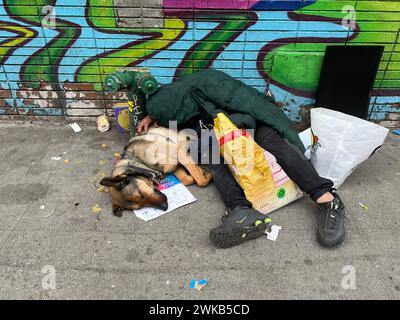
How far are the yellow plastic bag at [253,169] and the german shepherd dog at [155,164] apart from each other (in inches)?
18.3

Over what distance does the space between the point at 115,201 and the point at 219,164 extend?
0.92 meters

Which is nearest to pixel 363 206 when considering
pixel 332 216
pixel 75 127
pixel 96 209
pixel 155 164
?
pixel 332 216

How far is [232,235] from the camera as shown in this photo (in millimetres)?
2133

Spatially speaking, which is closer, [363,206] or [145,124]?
[363,206]

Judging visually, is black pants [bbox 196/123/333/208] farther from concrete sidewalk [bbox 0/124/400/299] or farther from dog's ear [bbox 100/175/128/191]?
dog's ear [bbox 100/175/128/191]

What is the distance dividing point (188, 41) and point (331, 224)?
95.9 inches

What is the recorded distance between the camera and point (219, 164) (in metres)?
2.62

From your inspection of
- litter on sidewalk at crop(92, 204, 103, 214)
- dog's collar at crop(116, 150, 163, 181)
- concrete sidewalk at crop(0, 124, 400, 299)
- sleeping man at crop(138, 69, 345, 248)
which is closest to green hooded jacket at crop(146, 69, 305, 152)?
sleeping man at crop(138, 69, 345, 248)

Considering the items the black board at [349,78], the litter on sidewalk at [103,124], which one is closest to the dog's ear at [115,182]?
the litter on sidewalk at [103,124]

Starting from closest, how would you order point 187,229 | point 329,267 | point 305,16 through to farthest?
point 329,267, point 187,229, point 305,16

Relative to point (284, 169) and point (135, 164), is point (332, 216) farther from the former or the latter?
point (135, 164)

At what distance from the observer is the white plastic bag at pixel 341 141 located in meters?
2.50

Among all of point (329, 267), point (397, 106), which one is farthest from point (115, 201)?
point (397, 106)
